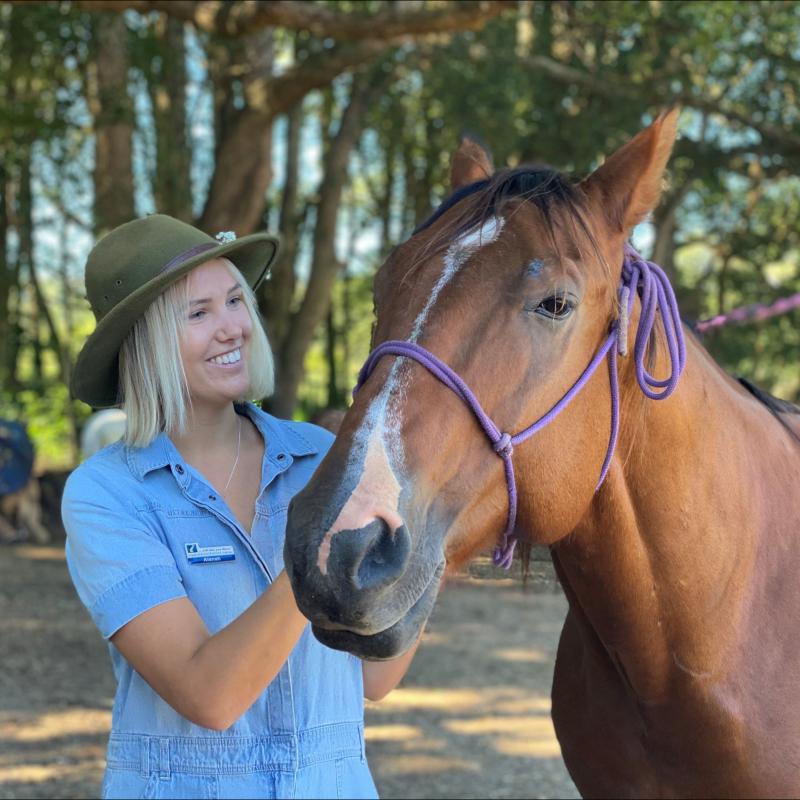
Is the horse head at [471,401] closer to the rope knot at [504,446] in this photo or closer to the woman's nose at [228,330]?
the rope knot at [504,446]

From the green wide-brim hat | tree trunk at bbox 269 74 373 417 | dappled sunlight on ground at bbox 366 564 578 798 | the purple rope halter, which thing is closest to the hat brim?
the green wide-brim hat

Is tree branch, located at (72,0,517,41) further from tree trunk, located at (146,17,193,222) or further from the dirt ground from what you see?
the dirt ground

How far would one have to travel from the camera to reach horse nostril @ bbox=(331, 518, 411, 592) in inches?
57.2

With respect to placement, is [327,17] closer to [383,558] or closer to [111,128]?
[111,128]

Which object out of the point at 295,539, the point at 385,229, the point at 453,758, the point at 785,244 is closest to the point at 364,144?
the point at 385,229

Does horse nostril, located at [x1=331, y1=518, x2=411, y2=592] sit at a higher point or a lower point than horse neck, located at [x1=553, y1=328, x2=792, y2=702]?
higher

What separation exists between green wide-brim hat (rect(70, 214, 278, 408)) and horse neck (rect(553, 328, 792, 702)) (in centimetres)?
90

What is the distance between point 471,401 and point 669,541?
63 cm

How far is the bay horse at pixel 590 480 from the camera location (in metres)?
1.55

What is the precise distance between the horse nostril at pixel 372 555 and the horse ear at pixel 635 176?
804mm

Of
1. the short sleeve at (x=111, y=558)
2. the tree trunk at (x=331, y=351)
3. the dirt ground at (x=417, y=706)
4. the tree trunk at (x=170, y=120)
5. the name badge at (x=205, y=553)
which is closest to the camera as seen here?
the short sleeve at (x=111, y=558)

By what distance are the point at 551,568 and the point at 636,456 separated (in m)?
0.70

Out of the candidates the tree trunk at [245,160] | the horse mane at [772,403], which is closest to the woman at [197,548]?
the horse mane at [772,403]

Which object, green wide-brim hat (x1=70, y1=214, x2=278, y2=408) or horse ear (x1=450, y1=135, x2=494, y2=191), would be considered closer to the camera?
green wide-brim hat (x1=70, y1=214, x2=278, y2=408)
